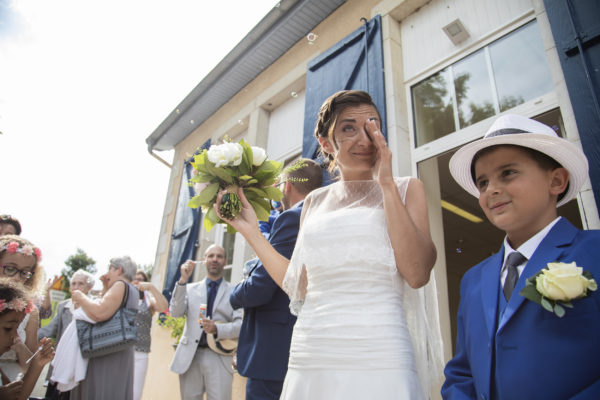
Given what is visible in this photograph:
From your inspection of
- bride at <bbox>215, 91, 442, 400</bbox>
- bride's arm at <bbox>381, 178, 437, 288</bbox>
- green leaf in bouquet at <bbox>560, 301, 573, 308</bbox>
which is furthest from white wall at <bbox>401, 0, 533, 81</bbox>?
green leaf in bouquet at <bbox>560, 301, 573, 308</bbox>

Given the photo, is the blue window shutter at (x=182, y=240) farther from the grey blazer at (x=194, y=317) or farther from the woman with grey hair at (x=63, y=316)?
the grey blazer at (x=194, y=317)

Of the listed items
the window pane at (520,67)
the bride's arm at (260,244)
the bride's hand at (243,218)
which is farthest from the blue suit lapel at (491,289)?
the window pane at (520,67)

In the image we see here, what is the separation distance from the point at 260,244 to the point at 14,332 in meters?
1.80

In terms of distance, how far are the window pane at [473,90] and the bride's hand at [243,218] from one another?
2.76 meters

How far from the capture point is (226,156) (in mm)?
1937

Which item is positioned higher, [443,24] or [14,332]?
[443,24]

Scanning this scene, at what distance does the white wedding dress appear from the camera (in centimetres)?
128

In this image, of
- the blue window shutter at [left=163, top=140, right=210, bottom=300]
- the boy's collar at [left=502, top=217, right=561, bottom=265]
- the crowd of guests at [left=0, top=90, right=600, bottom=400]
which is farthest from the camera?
the blue window shutter at [left=163, top=140, right=210, bottom=300]

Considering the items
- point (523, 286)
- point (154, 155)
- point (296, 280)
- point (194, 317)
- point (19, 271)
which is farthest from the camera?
point (154, 155)

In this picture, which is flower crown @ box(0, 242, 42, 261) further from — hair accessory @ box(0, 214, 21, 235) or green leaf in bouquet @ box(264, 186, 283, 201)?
green leaf in bouquet @ box(264, 186, 283, 201)

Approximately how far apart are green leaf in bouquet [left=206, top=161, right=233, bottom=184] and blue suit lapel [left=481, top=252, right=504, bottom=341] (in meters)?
1.26

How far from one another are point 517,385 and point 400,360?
347 millimetres

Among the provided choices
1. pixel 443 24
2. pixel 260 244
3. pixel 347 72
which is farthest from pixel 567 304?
pixel 347 72

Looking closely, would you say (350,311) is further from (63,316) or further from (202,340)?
(63,316)
